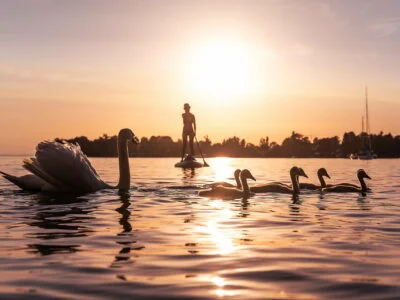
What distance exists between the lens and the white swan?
1408cm

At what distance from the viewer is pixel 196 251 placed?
22.5 feet

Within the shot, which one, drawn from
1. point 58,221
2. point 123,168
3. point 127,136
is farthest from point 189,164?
point 58,221

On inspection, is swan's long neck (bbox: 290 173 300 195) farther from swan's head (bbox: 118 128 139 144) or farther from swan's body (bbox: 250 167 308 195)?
swan's head (bbox: 118 128 139 144)

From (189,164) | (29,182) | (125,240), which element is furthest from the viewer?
(189,164)

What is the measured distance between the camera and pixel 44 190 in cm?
1548

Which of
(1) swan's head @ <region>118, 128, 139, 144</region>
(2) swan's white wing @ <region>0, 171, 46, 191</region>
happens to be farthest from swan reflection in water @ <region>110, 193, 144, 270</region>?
(2) swan's white wing @ <region>0, 171, 46, 191</region>

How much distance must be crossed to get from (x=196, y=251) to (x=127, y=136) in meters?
9.55

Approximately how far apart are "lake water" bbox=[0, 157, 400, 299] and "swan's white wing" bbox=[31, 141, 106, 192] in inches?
72.7

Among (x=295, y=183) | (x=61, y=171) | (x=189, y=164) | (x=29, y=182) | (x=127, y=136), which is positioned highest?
(x=127, y=136)

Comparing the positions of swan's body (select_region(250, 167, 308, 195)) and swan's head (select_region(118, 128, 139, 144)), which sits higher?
swan's head (select_region(118, 128, 139, 144))

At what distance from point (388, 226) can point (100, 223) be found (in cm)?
491

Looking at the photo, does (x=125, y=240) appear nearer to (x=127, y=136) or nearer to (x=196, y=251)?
(x=196, y=251)

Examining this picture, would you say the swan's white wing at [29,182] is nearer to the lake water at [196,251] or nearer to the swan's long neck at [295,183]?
the lake water at [196,251]

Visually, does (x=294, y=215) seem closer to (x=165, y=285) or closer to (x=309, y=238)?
(x=309, y=238)
